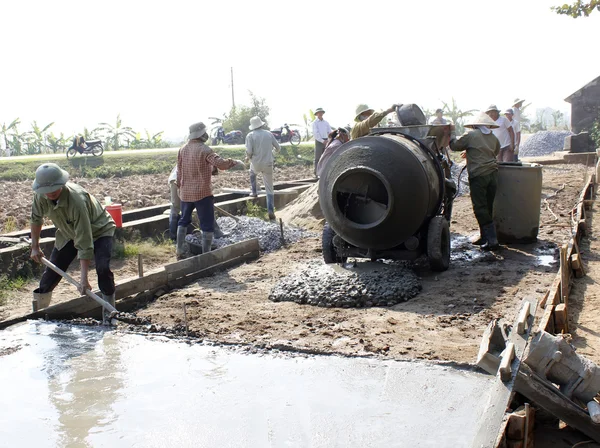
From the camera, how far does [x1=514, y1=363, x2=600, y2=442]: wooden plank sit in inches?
134

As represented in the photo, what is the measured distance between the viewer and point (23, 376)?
453 cm

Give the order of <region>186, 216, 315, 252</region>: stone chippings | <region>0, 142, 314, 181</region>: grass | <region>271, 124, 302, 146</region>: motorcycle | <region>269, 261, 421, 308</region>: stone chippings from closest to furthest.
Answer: <region>269, 261, 421, 308</region>: stone chippings < <region>186, 216, 315, 252</region>: stone chippings < <region>0, 142, 314, 181</region>: grass < <region>271, 124, 302, 146</region>: motorcycle

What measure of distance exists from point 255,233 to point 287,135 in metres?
15.0

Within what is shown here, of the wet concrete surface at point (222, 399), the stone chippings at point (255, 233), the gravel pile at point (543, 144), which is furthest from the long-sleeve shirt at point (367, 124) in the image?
the gravel pile at point (543, 144)

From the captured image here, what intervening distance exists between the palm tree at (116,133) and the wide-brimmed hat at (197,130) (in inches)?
856

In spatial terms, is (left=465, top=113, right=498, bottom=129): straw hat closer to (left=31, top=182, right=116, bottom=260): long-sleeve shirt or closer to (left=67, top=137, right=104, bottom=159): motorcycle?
(left=31, top=182, right=116, bottom=260): long-sleeve shirt

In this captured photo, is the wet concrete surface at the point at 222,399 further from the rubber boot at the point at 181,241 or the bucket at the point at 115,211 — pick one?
the bucket at the point at 115,211

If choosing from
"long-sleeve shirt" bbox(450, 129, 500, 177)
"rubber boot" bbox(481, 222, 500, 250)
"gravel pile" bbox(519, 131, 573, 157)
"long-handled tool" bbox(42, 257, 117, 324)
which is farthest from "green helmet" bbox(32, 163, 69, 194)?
"gravel pile" bbox(519, 131, 573, 157)

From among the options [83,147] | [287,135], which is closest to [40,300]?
[83,147]

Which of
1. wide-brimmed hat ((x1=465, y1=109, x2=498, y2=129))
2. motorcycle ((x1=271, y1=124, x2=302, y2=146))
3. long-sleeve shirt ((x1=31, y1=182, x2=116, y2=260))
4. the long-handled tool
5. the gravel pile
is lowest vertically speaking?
the gravel pile

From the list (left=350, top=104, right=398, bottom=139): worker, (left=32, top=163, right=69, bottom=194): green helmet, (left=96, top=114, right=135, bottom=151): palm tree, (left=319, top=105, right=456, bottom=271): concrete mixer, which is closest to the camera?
(left=32, top=163, right=69, bottom=194): green helmet

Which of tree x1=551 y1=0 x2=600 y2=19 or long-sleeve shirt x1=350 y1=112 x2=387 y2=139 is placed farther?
tree x1=551 y1=0 x2=600 y2=19

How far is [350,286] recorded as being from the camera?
245 inches

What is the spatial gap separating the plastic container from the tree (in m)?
7.21
